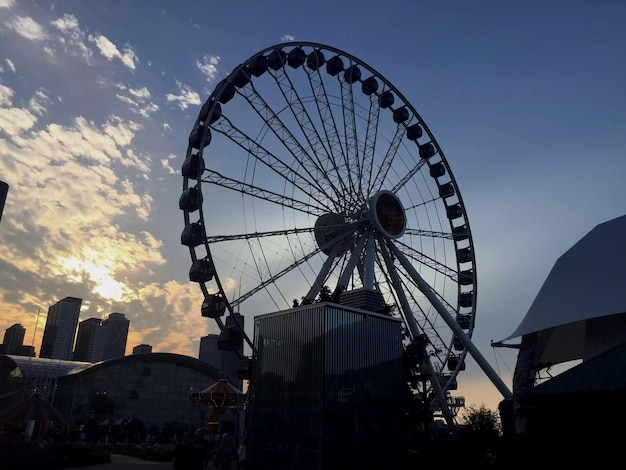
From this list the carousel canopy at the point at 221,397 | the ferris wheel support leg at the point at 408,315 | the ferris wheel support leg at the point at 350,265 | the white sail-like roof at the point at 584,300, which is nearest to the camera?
the white sail-like roof at the point at 584,300

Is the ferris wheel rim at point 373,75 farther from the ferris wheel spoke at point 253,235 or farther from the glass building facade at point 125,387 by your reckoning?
the glass building facade at point 125,387

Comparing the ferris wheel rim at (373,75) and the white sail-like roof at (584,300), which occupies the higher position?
the ferris wheel rim at (373,75)

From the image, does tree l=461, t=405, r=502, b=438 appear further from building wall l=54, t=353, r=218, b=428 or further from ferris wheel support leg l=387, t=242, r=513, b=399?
building wall l=54, t=353, r=218, b=428

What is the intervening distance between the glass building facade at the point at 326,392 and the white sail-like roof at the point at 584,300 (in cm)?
879

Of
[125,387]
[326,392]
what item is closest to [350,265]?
[326,392]

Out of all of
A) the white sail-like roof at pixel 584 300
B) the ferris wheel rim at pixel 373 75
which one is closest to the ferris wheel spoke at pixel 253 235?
the ferris wheel rim at pixel 373 75

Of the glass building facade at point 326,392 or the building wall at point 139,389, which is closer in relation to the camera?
the glass building facade at point 326,392

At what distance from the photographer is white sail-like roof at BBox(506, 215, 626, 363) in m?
23.5

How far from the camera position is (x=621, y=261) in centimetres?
2531

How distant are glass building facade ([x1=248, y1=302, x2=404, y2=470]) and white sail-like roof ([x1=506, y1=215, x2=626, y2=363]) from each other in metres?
8.79

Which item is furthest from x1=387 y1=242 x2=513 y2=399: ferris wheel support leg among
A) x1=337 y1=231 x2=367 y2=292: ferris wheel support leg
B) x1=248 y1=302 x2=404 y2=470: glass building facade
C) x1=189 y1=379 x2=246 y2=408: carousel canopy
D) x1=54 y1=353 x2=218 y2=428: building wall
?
x1=54 y1=353 x2=218 y2=428: building wall

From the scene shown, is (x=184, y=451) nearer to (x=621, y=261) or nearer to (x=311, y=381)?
(x=311, y=381)

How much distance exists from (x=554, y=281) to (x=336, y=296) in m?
11.5

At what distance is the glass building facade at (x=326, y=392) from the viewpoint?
17250mm
